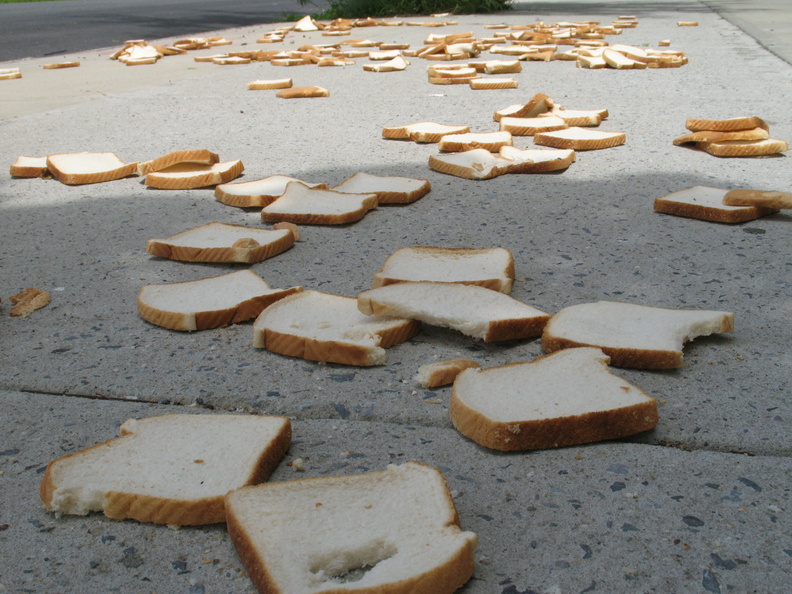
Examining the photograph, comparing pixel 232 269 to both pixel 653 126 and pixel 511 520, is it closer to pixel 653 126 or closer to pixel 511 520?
pixel 511 520

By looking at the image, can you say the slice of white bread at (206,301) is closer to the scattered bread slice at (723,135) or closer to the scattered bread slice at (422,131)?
the scattered bread slice at (422,131)

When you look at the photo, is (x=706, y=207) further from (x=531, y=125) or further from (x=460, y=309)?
(x=531, y=125)

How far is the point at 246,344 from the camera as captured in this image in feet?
6.14

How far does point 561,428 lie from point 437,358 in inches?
16.9

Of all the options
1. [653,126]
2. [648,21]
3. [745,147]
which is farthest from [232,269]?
[648,21]

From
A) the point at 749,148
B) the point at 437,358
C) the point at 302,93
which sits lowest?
the point at 437,358

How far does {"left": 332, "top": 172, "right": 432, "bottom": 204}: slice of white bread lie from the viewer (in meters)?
2.91

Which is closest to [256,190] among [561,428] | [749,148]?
[561,428]

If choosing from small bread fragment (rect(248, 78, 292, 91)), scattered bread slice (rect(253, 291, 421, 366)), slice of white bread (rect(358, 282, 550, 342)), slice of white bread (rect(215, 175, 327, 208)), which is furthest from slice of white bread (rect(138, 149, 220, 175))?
small bread fragment (rect(248, 78, 292, 91))

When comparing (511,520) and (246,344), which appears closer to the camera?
(511,520)

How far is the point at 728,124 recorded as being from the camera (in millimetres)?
3473

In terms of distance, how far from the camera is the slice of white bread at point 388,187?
2912 millimetres

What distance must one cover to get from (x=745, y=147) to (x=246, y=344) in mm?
2596

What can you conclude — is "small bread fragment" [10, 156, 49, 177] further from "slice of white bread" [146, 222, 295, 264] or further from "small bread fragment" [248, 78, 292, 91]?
"small bread fragment" [248, 78, 292, 91]
